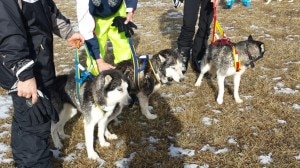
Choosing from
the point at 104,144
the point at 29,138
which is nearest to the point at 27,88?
the point at 29,138

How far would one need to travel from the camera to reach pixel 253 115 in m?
4.96

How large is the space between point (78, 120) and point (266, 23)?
299 inches

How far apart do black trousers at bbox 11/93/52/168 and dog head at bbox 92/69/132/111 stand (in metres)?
0.84

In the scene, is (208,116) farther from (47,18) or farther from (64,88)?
(47,18)

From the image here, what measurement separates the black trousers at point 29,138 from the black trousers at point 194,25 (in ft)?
12.5

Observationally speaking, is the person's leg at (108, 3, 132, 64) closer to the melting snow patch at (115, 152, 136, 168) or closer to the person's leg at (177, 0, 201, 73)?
the person's leg at (177, 0, 201, 73)

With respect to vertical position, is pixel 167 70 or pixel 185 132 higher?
pixel 167 70

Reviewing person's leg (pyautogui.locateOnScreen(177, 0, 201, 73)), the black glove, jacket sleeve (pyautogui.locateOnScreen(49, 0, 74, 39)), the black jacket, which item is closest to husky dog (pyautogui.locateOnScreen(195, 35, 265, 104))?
person's leg (pyautogui.locateOnScreen(177, 0, 201, 73))

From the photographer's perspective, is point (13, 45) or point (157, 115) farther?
point (157, 115)

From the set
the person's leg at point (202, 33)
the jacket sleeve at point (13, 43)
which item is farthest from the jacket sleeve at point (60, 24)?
the person's leg at point (202, 33)

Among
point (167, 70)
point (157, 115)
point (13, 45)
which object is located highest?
point (13, 45)

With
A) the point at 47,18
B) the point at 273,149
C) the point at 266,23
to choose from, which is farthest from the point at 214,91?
the point at 266,23

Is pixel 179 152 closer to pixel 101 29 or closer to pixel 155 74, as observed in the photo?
pixel 155 74

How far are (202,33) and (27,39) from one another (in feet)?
14.1
